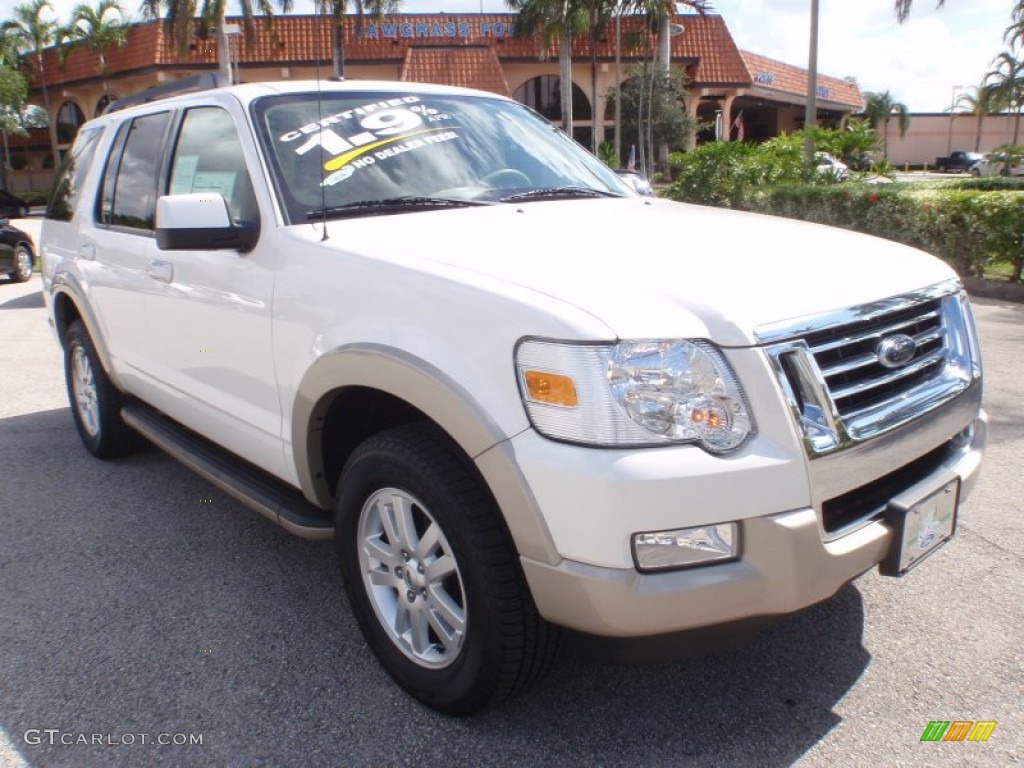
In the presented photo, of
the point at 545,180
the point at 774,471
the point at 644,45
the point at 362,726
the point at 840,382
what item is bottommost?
the point at 362,726

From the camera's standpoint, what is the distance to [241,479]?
11.3 feet

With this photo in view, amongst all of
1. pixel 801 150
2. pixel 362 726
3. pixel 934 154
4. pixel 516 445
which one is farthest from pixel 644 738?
pixel 934 154

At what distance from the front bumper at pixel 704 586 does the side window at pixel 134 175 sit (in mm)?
2847

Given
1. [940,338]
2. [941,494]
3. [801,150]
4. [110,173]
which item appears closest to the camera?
[941,494]

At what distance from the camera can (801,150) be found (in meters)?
15.3

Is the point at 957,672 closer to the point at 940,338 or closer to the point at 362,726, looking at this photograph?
the point at 940,338

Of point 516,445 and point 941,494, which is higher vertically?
point 516,445

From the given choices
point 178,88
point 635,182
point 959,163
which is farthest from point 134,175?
point 959,163

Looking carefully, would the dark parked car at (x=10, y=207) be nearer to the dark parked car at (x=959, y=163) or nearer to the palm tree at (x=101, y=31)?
the palm tree at (x=101, y=31)

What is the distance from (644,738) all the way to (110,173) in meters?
3.82

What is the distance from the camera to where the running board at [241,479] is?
3033 mm

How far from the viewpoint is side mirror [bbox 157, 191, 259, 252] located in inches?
115

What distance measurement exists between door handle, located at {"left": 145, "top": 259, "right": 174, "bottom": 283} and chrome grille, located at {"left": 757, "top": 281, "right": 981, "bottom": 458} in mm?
2555

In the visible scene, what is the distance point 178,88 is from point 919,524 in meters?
3.97
